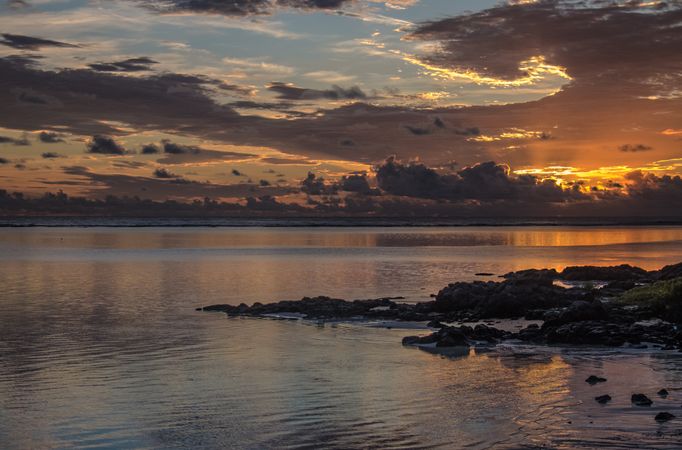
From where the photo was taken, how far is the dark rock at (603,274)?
57.1 meters

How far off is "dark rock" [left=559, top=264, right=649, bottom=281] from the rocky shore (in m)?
9.86

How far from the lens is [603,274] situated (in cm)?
5838

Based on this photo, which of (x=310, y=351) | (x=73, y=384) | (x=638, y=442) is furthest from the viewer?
(x=310, y=351)

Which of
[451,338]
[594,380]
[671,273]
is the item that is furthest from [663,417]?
[671,273]

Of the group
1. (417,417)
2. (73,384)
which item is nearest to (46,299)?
(73,384)

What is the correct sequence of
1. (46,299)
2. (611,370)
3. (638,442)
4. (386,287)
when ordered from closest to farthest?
(638,442), (611,370), (46,299), (386,287)

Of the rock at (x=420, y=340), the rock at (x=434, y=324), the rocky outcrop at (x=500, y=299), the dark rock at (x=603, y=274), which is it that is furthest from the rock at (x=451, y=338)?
the dark rock at (x=603, y=274)

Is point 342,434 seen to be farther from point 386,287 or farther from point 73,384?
point 386,287

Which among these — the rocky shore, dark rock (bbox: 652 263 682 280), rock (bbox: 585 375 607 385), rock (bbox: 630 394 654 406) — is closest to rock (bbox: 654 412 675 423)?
rock (bbox: 630 394 654 406)

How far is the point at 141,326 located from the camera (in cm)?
3444

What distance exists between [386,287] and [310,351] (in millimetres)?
26009

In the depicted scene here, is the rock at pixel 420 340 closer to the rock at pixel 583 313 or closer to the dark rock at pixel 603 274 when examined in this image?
the rock at pixel 583 313

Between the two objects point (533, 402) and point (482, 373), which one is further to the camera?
point (482, 373)

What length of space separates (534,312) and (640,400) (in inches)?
694
